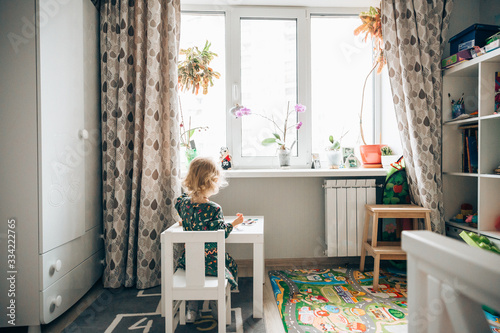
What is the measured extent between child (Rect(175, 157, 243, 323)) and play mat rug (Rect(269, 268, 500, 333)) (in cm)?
46

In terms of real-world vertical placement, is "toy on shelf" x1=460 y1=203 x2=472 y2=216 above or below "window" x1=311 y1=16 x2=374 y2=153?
below

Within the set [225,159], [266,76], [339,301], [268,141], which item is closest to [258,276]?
[339,301]

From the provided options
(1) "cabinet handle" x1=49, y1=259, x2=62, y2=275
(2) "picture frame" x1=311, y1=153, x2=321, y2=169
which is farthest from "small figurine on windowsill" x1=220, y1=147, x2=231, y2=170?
(1) "cabinet handle" x1=49, y1=259, x2=62, y2=275

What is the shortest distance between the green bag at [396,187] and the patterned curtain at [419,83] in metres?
0.05

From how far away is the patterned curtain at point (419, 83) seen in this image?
2.33m

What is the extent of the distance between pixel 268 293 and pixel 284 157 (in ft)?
3.48

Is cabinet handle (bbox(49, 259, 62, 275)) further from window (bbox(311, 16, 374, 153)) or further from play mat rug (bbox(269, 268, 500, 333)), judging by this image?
window (bbox(311, 16, 374, 153))

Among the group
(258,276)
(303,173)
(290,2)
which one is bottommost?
(258,276)

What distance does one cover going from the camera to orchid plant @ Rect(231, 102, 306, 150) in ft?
8.19

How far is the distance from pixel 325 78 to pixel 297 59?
0.32 metres

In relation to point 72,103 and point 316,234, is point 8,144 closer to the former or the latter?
point 72,103

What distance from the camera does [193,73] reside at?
246cm

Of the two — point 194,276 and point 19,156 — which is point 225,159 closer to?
point 194,276

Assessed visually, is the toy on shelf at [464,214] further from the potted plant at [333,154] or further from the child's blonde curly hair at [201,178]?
the child's blonde curly hair at [201,178]
